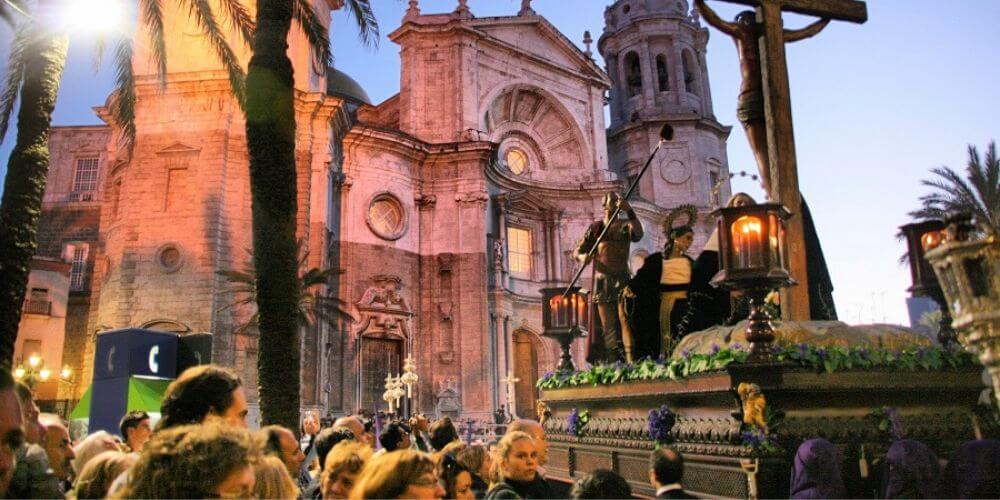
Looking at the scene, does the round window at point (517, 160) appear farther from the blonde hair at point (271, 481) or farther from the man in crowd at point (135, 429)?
the blonde hair at point (271, 481)

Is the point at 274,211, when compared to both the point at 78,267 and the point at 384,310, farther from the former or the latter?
the point at 78,267

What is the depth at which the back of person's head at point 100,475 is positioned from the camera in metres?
3.76

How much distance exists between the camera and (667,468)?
14.0ft

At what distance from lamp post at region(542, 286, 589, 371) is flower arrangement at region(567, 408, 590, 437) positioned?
236 cm

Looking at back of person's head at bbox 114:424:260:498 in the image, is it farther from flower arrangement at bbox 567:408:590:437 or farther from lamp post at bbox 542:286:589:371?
lamp post at bbox 542:286:589:371

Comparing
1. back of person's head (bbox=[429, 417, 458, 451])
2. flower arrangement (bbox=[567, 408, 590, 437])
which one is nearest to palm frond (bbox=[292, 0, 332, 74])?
flower arrangement (bbox=[567, 408, 590, 437])

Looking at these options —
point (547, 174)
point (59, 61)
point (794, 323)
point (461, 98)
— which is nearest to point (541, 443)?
point (794, 323)

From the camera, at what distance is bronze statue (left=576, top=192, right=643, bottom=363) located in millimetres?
10750

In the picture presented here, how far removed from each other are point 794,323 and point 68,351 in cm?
3376

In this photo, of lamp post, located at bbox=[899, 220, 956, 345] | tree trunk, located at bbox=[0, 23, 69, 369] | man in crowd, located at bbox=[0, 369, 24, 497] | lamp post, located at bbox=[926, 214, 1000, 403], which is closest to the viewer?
lamp post, located at bbox=[926, 214, 1000, 403]

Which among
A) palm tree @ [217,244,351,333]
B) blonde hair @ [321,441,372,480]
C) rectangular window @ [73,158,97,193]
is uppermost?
rectangular window @ [73,158,97,193]

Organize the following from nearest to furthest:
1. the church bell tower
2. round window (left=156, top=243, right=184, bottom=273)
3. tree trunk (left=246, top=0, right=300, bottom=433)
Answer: tree trunk (left=246, top=0, right=300, bottom=433), round window (left=156, top=243, right=184, bottom=273), the church bell tower

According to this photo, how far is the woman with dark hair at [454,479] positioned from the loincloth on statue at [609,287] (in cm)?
632

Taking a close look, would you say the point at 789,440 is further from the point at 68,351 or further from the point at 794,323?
the point at 68,351
